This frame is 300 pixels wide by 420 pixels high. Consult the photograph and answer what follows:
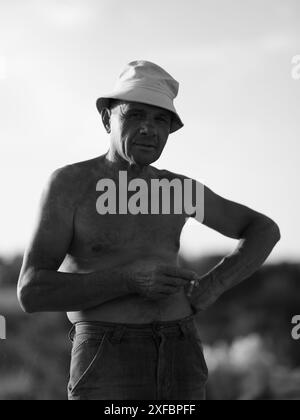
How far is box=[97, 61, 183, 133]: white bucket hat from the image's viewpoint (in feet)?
11.6

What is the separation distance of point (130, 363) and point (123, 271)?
1.18 ft

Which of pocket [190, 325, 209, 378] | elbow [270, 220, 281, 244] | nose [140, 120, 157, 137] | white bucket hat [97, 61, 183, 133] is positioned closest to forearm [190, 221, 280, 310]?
elbow [270, 220, 281, 244]

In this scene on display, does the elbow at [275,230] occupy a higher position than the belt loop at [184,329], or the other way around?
the elbow at [275,230]

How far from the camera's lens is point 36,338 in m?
18.1

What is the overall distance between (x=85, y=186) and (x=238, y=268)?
2.81 feet

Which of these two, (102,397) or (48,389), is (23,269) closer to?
(102,397)

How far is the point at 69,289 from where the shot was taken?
338 centimetres

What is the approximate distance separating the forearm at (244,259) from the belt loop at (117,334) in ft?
1.71

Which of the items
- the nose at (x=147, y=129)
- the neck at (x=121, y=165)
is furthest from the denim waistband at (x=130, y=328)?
the nose at (x=147, y=129)

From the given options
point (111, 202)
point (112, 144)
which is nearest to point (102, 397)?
point (111, 202)

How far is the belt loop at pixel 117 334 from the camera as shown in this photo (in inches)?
136

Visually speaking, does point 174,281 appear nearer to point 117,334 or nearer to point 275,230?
point 117,334

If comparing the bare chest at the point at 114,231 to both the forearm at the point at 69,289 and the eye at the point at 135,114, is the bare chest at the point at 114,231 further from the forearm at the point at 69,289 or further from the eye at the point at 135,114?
the eye at the point at 135,114

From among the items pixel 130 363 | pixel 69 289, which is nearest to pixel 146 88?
pixel 69 289
